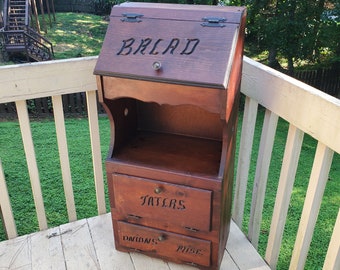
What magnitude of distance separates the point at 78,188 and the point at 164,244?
4.82 ft

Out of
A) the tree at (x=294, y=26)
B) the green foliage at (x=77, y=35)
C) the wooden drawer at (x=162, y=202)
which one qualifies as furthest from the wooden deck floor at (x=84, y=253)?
the green foliage at (x=77, y=35)

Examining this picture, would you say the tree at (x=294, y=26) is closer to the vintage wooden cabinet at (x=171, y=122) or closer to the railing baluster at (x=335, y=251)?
the vintage wooden cabinet at (x=171, y=122)

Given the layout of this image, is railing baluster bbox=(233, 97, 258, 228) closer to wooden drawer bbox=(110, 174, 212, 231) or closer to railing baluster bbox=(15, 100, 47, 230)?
wooden drawer bbox=(110, 174, 212, 231)

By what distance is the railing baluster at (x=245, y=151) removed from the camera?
1590mm

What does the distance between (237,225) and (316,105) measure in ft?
3.16

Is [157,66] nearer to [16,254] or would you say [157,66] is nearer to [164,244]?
[164,244]

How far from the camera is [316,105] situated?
3.83ft

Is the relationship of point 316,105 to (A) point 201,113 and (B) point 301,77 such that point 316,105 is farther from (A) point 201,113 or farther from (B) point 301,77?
(B) point 301,77

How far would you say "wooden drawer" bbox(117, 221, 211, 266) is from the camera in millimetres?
1532

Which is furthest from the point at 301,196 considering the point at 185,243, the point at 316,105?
the point at 316,105

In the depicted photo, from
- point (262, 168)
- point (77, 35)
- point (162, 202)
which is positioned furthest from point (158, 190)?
point (77, 35)

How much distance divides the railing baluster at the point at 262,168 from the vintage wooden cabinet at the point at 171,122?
0.14 m

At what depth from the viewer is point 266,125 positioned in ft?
4.95

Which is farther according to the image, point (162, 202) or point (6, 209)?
A: point (6, 209)
